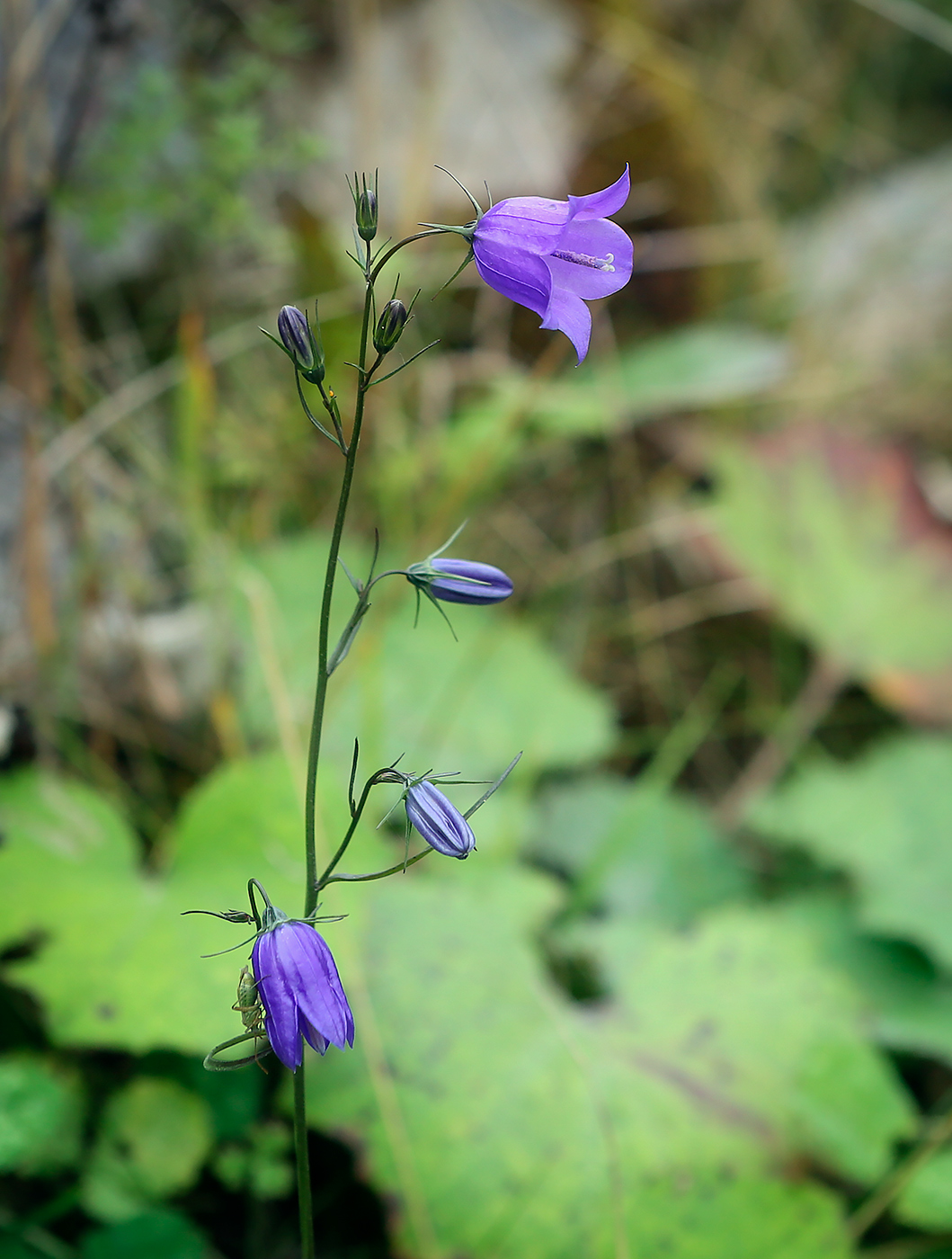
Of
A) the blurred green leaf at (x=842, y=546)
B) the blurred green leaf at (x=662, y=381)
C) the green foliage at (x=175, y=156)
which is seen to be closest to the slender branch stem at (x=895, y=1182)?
the blurred green leaf at (x=842, y=546)

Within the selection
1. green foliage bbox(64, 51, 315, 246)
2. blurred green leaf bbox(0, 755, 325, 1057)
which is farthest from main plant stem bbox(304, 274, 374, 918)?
green foliage bbox(64, 51, 315, 246)

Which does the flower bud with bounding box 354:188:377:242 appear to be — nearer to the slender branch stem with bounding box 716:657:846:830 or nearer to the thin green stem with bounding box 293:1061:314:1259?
the thin green stem with bounding box 293:1061:314:1259

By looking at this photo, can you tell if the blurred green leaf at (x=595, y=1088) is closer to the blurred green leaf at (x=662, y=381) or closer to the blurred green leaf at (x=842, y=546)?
the blurred green leaf at (x=842, y=546)

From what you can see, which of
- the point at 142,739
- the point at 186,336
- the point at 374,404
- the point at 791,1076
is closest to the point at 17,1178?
the point at 142,739

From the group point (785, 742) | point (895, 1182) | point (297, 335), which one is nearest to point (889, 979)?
point (895, 1182)

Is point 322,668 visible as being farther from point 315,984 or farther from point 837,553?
point 837,553
